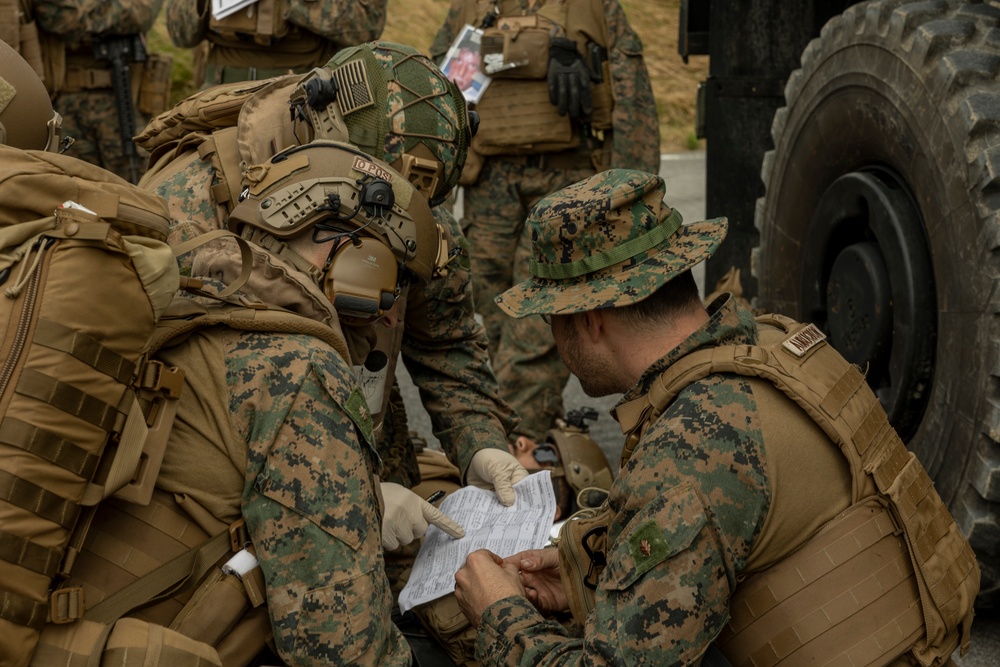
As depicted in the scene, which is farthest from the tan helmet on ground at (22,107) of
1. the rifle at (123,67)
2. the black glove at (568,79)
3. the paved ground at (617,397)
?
the rifle at (123,67)

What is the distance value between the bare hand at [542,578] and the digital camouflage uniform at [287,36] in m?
3.36

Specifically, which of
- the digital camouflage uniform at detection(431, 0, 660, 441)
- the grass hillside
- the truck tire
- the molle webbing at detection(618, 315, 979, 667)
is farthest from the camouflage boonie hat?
the grass hillside

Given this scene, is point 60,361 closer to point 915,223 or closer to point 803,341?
point 803,341

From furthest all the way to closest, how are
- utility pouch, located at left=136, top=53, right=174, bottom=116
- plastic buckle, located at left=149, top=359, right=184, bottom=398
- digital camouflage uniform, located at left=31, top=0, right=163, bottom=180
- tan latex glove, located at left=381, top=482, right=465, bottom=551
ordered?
utility pouch, located at left=136, top=53, right=174, bottom=116 → digital camouflage uniform, located at left=31, top=0, right=163, bottom=180 → tan latex glove, located at left=381, top=482, right=465, bottom=551 → plastic buckle, located at left=149, top=359, right=184, bottom=398

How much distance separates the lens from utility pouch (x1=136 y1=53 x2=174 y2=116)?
22.1 feet

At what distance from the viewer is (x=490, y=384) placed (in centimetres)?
347

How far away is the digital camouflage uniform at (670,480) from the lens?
2.06 m

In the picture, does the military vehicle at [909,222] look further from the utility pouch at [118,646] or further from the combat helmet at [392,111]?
the utility pouch at [118,646]

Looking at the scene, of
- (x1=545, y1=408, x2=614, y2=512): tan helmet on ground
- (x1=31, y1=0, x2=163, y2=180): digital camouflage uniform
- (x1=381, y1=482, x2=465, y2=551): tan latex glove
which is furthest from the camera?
(x1=31, y1=0, x2=163, y2=180): digital camouflage uniform

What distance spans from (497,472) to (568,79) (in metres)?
2.55

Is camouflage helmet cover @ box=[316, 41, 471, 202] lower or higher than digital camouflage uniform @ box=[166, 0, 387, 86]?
higher

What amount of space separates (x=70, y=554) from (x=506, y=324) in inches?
141

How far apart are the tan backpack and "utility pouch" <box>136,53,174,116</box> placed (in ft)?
16.7

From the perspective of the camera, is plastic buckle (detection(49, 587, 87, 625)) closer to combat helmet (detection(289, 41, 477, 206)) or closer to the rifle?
combat helmet (detection(289, 41, 477, 206))
